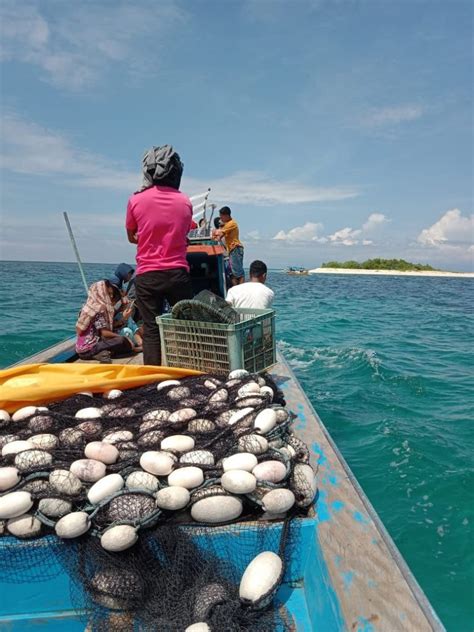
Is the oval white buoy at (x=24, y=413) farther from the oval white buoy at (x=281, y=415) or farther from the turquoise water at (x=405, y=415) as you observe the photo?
the turquoise water at (x=405, y=415)

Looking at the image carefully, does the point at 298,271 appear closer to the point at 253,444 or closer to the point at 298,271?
the point at 298,271

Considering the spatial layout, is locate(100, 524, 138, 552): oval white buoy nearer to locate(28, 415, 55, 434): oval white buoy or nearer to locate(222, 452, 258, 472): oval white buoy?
locate(222, 452, 258, 472): oval white buoy

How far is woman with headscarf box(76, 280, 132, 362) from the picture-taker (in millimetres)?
5344

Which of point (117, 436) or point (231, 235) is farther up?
point (231, 235)

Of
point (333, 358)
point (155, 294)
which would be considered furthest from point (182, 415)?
point (333, 358)

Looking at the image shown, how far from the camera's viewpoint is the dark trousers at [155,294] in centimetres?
393

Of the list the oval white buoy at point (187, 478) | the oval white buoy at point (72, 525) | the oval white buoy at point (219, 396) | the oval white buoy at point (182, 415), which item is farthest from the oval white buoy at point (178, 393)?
the oval white buoy at point (72, 525)

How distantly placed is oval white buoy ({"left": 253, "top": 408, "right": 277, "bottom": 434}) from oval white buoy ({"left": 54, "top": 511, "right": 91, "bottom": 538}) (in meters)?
1.00

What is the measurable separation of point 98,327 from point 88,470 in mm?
3580

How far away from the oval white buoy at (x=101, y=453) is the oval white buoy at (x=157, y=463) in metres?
0.23

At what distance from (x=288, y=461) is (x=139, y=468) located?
79cm

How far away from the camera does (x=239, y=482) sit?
1872 millimetres

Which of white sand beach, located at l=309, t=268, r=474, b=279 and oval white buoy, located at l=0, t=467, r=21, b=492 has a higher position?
oval white buoy, located at l=0, t=467, r=21, b=492

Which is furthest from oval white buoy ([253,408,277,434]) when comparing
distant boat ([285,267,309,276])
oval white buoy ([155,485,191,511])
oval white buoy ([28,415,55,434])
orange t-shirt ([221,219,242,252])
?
distant boat ([285,267,309,276])
